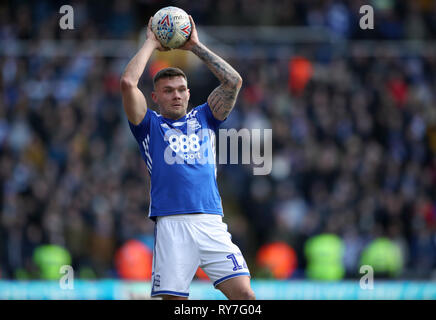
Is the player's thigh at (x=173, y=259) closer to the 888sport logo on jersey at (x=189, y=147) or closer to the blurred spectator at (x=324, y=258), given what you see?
the 888sport logo on jersey at (x=189, y=147)

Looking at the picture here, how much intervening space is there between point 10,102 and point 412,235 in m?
8.60

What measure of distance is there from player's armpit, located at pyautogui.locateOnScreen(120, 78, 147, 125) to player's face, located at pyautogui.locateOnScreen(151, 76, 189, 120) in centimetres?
21

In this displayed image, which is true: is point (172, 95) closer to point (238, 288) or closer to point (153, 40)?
point (153, 40)

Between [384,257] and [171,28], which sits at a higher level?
[171,28]

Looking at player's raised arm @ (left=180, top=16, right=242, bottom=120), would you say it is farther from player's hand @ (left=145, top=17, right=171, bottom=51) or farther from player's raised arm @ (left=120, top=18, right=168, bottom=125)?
player's raised arm @ (left=120, top=18, right=168, bottom=125)

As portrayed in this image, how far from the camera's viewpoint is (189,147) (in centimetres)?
665

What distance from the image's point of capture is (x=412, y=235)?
15.0m

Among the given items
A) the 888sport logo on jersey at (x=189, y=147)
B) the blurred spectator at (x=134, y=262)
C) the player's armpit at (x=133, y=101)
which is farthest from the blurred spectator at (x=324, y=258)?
the player's armpit at (x=133, y=101)

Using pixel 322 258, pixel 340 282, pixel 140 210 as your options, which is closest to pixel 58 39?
pixel 140 210

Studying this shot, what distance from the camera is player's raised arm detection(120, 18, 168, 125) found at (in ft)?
20.9

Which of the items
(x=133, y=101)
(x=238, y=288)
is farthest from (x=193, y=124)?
(x=238, y=288)

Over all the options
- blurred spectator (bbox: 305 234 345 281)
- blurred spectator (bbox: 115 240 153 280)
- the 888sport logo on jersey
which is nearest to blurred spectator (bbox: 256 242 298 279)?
blurred spectator (bbox: 305 234 345 281)

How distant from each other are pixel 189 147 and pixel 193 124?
23 centimetres

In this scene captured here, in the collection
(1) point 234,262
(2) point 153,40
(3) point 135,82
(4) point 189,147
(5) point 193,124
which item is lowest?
(1) point 234,262
